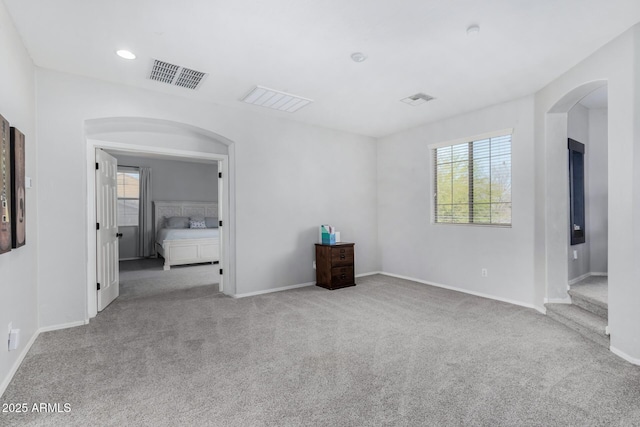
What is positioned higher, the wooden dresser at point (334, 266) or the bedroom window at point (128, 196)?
the bedroom window at point (128, 196)

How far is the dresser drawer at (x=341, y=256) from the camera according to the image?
493 cm

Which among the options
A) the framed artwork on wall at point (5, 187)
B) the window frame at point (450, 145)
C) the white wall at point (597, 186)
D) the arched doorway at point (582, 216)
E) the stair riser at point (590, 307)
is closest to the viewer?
the framed artwork on wall at point (5, 187)

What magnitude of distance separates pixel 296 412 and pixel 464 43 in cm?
314

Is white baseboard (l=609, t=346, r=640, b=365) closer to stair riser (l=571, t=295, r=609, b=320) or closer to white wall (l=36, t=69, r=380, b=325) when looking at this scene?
stair riser (l=571, t=295, r=609, b=320)

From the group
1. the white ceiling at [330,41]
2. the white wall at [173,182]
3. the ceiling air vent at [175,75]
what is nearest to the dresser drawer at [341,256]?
the white ceiling at [330,41]

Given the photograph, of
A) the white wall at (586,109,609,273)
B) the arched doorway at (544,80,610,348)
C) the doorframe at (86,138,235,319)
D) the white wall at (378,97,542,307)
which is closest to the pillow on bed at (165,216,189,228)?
the doorframe at (86,138,235,319)

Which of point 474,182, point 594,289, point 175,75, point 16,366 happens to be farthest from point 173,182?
point 594,289

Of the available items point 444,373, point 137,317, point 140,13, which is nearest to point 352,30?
point 140,13

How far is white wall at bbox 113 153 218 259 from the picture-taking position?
8.05 meters

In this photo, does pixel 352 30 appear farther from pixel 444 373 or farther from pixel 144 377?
pixel 144 377

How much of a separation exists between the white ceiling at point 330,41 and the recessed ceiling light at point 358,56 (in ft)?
0.21

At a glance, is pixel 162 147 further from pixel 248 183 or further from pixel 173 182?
pixel 173 182

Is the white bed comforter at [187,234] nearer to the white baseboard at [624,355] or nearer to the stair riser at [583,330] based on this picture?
the stair riser at [583,330]

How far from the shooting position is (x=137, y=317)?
3.62 metres
